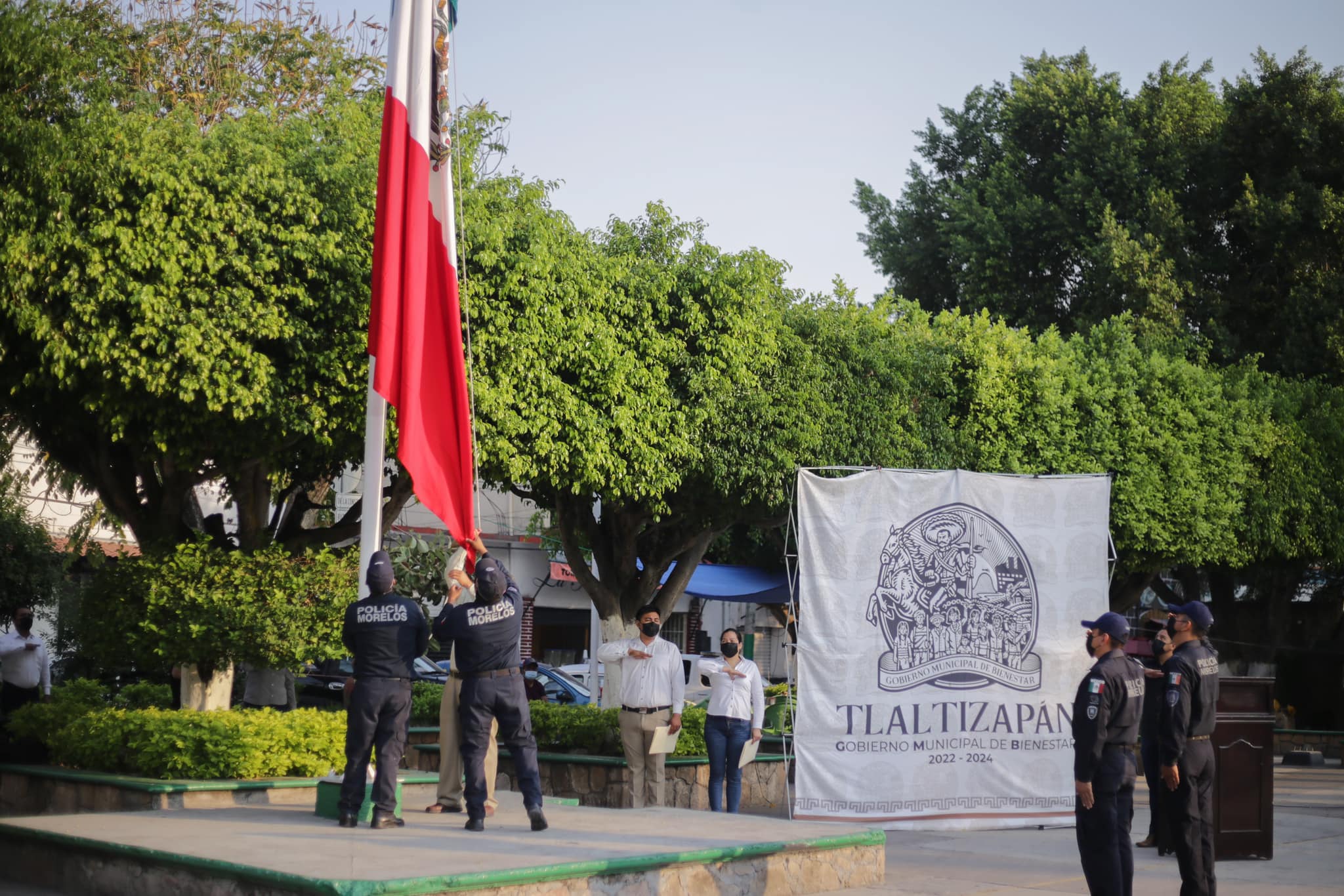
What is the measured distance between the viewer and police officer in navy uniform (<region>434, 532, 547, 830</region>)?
8555 millimetres

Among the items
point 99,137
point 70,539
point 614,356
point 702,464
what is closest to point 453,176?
point 614,356

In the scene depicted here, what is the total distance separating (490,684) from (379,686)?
2.35 feet

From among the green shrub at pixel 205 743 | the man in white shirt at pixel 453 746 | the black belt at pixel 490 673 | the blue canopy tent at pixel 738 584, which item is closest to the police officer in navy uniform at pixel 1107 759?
the black belt at pixel 490 673

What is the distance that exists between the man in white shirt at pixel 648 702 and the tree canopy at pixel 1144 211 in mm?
17661

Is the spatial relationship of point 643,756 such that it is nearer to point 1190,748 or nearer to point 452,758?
point 452,758

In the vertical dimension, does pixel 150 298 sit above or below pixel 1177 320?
below

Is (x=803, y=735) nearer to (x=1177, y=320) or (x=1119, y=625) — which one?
(x=1119, y=625)

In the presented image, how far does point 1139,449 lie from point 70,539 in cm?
1989

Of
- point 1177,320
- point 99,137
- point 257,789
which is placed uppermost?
point 1177,320

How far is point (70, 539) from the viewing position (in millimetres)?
25422

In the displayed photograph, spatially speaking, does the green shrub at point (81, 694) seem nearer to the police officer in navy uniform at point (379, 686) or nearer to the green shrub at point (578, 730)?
the green shrub at point (578, 730)

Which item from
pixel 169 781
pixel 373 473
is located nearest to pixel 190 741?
pixel 169 781

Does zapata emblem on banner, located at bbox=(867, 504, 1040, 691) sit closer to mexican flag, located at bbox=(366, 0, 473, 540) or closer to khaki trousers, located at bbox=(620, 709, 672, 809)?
khaki trousers, located at bbox=(620, 709, 672, 809)

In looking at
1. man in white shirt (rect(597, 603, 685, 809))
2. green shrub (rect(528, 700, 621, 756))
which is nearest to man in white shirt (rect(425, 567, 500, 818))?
man in white shirt (rect(597, 603, 685, 809))
